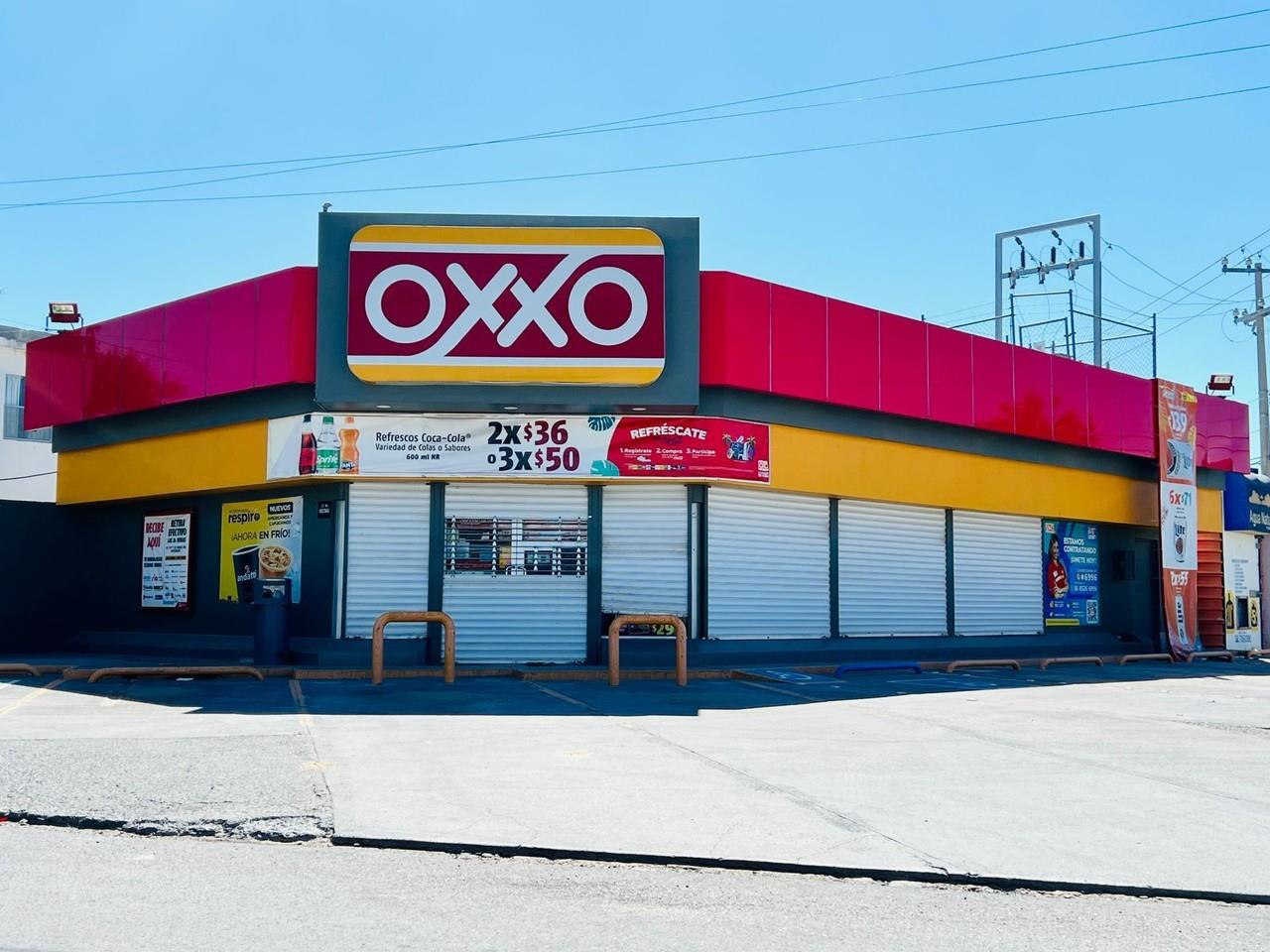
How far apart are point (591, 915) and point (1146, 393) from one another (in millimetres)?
23748

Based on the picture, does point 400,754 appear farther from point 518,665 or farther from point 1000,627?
Answer: point 1000,627

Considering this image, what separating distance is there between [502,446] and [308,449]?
9.14 ft

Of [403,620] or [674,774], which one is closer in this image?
[674,774]

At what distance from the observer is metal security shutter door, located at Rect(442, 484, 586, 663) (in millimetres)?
17828

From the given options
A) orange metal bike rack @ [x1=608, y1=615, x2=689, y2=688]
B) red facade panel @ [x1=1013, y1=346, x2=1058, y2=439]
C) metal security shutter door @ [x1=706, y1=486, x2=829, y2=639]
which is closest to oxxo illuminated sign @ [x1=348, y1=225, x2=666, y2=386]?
metal security shutter door @ [x1=706, y1=486, x2=829, y2=639]

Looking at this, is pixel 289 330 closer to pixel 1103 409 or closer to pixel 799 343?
pixel 799 343

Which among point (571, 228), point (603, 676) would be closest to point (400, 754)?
point (603, 676)

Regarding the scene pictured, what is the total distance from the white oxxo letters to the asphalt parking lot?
504 cm

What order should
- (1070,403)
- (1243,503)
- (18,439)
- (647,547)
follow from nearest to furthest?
1. (647,547)
2. (1070,403)
3. (1243,503)
4. (18,439)

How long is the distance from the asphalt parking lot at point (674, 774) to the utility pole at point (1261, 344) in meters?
27.9

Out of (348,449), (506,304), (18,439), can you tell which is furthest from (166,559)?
(18,439)

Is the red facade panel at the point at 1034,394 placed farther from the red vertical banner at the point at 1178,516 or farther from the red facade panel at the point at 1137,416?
the red vertical banner at the point at 1178,516

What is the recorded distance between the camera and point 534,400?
17.3 m

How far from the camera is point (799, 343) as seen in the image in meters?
18.8
